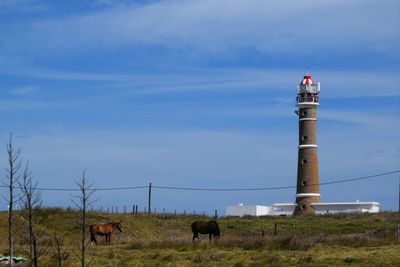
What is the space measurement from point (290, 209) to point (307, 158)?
625 centimetres

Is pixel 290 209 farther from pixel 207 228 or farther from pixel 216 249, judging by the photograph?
pixel 216 249

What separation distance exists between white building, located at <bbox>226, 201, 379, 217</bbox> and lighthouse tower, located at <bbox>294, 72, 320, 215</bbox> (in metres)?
1.00

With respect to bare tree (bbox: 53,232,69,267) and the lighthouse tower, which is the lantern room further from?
bare tree (bbox: 53,232,69,267)

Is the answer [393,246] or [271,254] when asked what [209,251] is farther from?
[393,246]

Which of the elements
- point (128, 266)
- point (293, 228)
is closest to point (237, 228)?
point (293, 228)

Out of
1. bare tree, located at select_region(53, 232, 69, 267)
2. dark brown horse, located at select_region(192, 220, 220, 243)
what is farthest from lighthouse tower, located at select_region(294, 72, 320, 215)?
bare tree, located at select_region(53, 232, 69, 267)

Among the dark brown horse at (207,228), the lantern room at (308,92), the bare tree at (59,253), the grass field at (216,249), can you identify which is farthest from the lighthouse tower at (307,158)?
the bare tree at (59,253)

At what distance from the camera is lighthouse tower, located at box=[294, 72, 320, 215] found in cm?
7406

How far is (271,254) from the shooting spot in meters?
31.8

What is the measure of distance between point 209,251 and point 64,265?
308 inches

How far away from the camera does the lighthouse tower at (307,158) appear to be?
243 feet

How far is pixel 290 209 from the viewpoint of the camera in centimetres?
7744

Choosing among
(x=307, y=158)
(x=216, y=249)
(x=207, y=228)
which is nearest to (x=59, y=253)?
(x=216, y=249)

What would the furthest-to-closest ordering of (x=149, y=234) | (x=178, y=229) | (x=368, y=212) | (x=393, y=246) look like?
1. (x=368, y=212)
2. (x=178, y=229)
3. (x=149, y=234)
4. (x=393, y=246)
